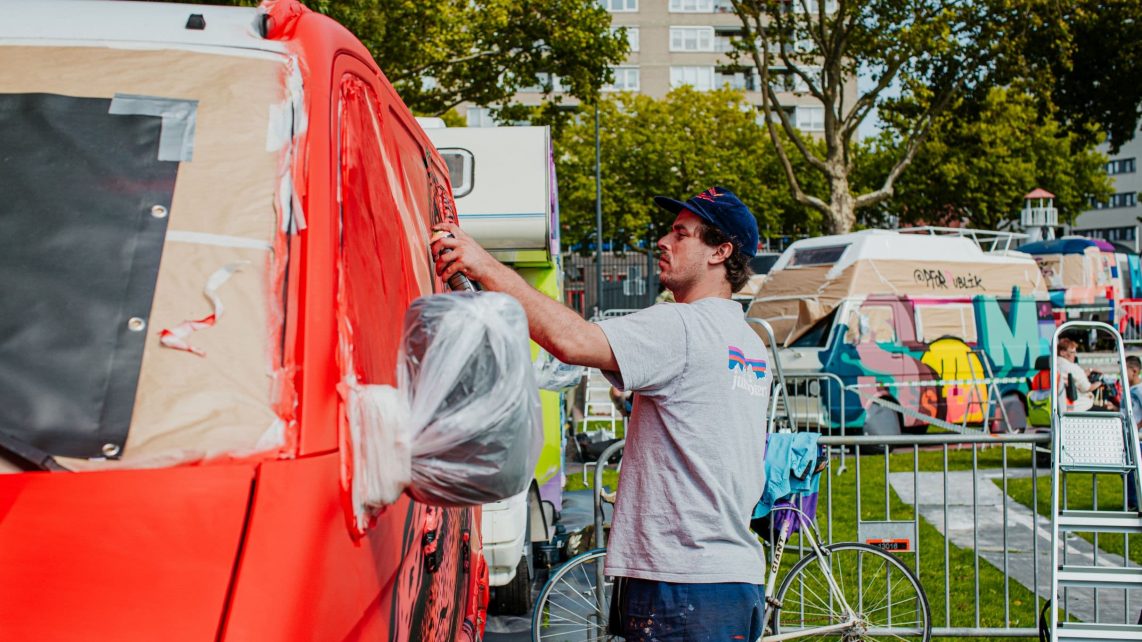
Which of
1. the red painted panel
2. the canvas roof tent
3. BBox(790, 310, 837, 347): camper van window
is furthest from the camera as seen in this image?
the canvas roof tent

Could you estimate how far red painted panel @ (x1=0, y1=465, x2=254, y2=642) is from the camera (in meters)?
1.43

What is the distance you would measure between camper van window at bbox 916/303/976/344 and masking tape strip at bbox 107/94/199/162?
15.2 m

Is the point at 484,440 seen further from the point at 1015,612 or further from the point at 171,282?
the point at 1015,612

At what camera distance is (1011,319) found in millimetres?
17172

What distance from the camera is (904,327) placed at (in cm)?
1595

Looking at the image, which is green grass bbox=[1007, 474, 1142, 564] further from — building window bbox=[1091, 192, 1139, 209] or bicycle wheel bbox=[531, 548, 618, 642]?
building window bbox=[1091, 192, 1139, 209]

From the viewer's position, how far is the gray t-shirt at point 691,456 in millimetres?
2789

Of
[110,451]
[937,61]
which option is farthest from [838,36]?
[110,451]

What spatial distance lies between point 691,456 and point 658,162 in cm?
4153

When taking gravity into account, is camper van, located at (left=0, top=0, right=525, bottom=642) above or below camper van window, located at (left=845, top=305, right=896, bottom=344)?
below

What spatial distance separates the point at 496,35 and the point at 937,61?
8.94m

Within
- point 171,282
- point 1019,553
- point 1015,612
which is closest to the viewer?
point 171,282

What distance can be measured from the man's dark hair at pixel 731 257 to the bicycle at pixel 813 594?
2477 millimetres

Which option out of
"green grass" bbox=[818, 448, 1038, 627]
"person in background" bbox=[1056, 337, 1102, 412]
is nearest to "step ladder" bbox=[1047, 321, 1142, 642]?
"green grass" bbox=[818, 448, 1038, 627]
